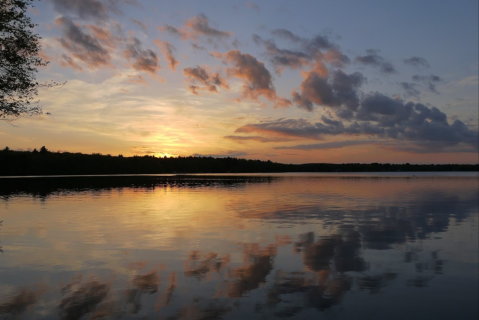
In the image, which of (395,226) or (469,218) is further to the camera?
(469,218)

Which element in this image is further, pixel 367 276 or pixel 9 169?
pixel 9 169

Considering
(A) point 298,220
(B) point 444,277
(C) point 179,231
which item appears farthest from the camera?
(A) point 298,220

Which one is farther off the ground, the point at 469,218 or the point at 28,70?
the point at 28,70

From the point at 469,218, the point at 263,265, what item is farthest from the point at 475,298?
the point at 469,218

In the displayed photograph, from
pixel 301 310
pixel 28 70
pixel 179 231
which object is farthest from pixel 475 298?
pixel 28 70

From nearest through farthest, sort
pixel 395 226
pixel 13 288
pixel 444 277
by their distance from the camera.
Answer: pixel 13 288
pixel 444 277
pixel 395 226

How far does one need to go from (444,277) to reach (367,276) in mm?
2759

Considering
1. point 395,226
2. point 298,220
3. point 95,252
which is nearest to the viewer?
point 95,252

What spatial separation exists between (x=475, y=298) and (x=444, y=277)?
7.39 ft

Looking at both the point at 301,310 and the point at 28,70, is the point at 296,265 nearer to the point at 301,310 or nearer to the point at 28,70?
the point at 301,310

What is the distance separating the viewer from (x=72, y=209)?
121ft

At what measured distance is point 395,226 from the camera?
87.2 feet

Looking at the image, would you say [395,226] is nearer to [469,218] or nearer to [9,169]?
[469,218]

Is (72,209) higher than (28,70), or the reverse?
(28,70)
